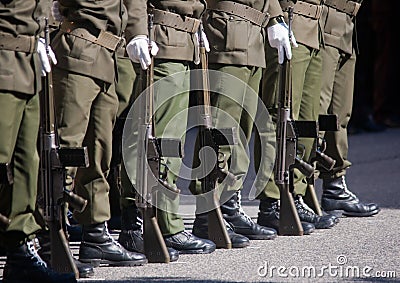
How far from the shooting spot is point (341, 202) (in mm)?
7816

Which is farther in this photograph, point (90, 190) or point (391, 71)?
point (391, 71)

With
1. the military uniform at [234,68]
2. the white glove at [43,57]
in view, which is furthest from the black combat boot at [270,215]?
the white glove at [43,57]

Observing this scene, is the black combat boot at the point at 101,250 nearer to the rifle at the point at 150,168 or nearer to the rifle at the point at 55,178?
the rifle at the point at 150,168

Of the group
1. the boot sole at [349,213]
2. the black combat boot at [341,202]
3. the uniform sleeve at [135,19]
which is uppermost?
the uniform sleeve at [135,19]

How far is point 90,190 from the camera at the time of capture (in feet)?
19.0

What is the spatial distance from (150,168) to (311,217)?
158 centimetres

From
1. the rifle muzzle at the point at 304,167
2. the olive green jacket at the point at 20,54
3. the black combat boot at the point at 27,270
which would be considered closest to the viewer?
the olive green jacket at the point at 20,54

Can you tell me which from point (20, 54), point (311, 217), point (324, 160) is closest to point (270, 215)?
point (311, 217)

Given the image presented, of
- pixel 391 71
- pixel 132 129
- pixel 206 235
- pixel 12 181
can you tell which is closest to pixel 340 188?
pixel 206 235

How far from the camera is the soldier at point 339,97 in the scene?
763 centimetres

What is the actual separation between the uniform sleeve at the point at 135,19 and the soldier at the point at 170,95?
5 cm

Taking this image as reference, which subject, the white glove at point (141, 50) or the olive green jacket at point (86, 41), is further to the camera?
the white glove at point (141, 50)

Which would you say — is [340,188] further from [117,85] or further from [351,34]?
[117,85]

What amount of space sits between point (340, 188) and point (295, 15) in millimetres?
1259
